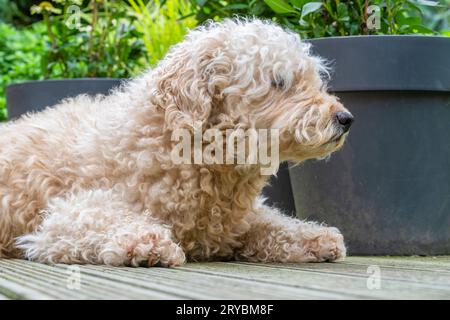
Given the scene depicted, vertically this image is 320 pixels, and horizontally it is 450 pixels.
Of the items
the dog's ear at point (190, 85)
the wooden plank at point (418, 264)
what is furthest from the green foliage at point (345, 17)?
the wooden plank at point (418, 264)

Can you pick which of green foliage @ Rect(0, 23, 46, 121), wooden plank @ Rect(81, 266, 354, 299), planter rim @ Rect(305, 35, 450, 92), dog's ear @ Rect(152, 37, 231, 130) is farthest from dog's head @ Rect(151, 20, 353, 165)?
green foliage @ Rect(0, 23, 46, 121)

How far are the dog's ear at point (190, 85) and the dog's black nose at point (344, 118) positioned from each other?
0.49 metres

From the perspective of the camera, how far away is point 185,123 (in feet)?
10.2

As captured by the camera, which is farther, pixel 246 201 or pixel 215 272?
pixel 246 201

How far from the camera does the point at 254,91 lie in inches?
123

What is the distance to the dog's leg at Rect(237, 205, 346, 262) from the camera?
10.9 ft

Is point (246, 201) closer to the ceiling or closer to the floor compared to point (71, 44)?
closer to the floor

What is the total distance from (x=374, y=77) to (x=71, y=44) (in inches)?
113

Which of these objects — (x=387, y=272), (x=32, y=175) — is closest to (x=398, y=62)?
(x=387, y=272)

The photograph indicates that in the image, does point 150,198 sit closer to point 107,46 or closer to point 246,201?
point 246,201

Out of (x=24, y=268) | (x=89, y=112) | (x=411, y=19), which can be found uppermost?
(x=411, y=19)

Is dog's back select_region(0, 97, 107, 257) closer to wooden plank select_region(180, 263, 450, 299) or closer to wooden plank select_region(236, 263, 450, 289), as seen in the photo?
wooden plank select_region(180, 263, 450, 299)

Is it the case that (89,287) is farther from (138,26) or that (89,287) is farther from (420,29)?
(138,26)

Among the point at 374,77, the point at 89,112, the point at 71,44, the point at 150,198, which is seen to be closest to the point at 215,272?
the point at 150,198
